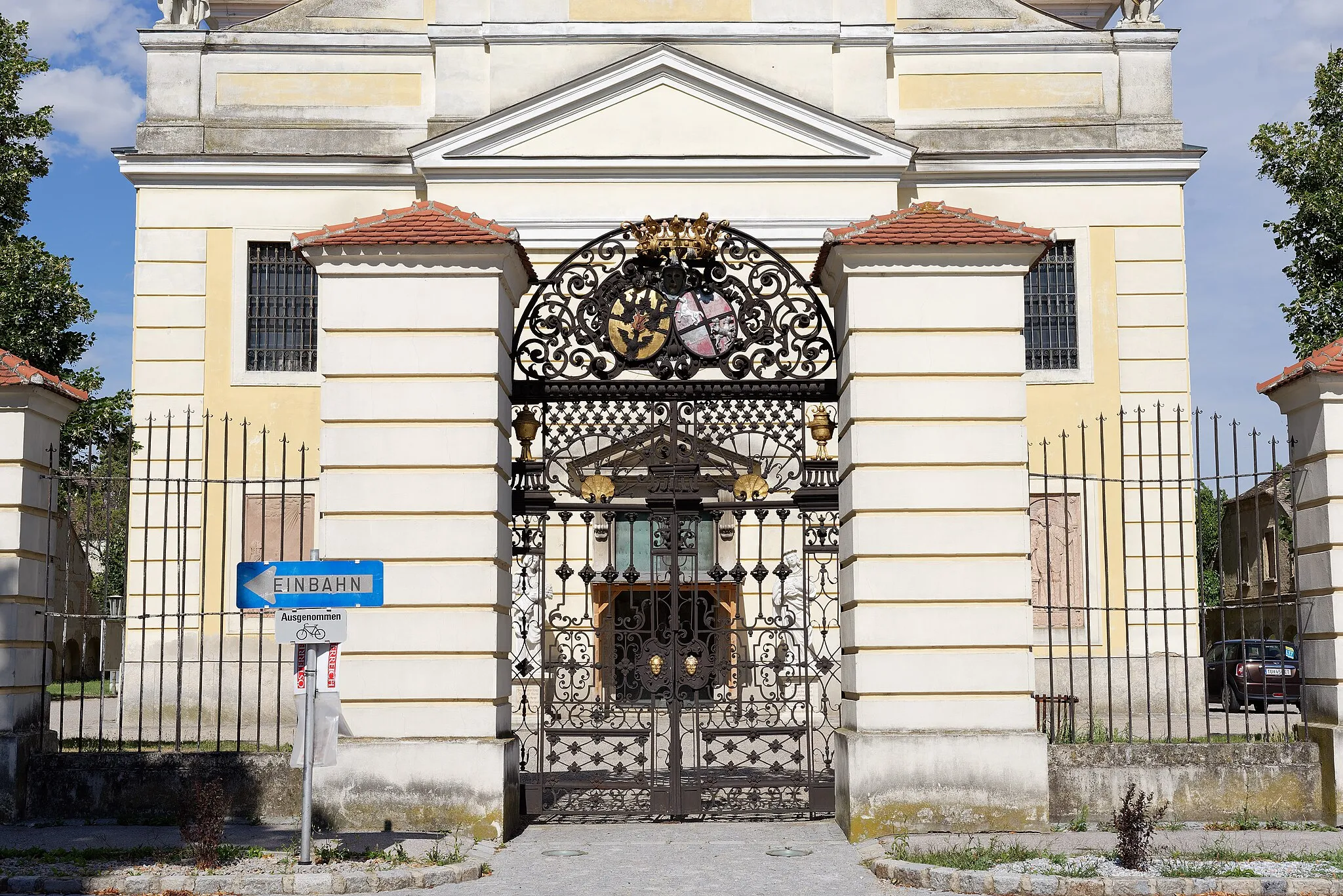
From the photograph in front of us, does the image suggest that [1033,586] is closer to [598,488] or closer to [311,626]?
[598,488]

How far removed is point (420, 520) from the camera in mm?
12586

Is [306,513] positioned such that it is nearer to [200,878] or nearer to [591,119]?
[591,119]

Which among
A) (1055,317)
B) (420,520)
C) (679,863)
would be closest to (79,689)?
(1055,317)

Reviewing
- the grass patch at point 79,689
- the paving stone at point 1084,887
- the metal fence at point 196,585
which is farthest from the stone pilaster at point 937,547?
the grass patch at point 79,689

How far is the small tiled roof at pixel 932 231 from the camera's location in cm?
1264

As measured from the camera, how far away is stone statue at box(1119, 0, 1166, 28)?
86.2 ft

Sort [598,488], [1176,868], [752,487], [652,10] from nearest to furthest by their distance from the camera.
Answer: [1176,868] → [598,488] → [752,487] → [652,10]

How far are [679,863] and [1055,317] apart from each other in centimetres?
1685

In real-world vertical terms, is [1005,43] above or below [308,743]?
above

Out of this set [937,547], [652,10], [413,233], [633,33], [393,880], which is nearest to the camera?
[393,880]

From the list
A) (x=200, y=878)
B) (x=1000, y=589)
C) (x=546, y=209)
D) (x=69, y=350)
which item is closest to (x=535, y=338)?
(x=1000, y=589)

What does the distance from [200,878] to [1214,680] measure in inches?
790

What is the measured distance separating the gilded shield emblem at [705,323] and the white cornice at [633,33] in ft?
41.6

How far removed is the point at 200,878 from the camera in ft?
33.1
